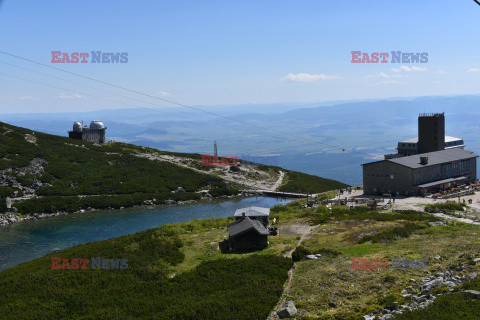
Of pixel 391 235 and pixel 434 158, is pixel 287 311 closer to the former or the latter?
pixel 391 235

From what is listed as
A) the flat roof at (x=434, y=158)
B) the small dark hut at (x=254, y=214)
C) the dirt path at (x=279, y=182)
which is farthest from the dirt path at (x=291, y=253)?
the dirt path at (x=279, y=182)

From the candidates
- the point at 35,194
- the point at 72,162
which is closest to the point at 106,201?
the point at 35,194

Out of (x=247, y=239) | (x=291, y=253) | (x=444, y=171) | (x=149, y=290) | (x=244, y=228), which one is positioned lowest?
(x=149, y=290)

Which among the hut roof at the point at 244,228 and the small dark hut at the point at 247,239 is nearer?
the hut roof at the point at 244,228

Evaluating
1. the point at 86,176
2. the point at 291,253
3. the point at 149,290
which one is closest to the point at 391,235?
the point at 291,253

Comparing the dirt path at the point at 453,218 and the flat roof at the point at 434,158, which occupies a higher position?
the flat roof at the point at 434,158

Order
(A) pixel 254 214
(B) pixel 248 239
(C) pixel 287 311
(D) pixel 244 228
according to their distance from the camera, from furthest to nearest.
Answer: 1. (A) pixel 254 214
2. (B) pixel 248 239
3. (D) pixel 244 228
4. (C) pixel 287 311

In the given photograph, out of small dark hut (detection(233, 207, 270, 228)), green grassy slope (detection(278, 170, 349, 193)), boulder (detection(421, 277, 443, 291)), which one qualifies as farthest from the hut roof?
green grassy slope (detection(278, 170, 349, 193))

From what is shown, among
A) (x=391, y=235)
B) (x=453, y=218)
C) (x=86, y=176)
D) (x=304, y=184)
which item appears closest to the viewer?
(x=391, y=235)

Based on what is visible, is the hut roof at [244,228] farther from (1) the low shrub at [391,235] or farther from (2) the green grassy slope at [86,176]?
(2) the green grassy slope at [86,176]

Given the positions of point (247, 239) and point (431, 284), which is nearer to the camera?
point (431, 284)

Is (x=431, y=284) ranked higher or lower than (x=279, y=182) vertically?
higher
